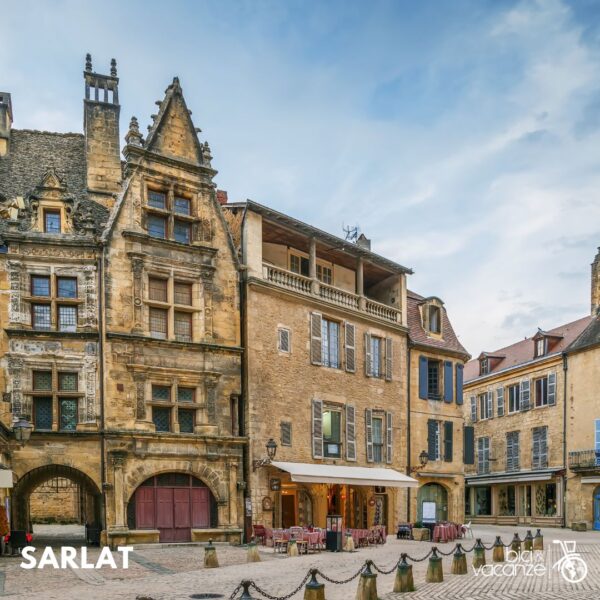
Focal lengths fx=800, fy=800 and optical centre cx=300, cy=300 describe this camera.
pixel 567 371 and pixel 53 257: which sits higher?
pixel 53 257

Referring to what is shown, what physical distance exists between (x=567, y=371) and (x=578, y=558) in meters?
19.2

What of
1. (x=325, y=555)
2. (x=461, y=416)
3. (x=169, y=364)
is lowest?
(x=325, y=555)

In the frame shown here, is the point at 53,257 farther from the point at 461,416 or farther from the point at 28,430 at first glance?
the point at 461,416

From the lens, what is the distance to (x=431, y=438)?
3070 centimetres

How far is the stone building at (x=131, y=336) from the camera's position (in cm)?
2112

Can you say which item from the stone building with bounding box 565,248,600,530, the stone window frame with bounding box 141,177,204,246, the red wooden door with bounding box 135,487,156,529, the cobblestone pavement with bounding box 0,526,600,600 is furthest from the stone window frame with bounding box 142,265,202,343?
the stone building with bounding box 565,248,600,530

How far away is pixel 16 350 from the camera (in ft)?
69.2

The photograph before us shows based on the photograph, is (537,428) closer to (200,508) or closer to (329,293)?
(329,293)

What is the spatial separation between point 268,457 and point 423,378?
363 inches

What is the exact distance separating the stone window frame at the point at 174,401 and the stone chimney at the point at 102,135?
603 centimetres

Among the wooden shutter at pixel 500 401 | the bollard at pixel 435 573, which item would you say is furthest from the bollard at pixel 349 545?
the wooden shutter at pixel 500 401

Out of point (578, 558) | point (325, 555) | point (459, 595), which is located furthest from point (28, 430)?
point (578, 558)

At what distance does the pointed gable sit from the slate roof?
37.0 ft

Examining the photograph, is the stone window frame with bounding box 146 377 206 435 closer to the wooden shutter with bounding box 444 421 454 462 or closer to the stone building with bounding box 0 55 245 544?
the stone building with bounding box 0 55 245 544
